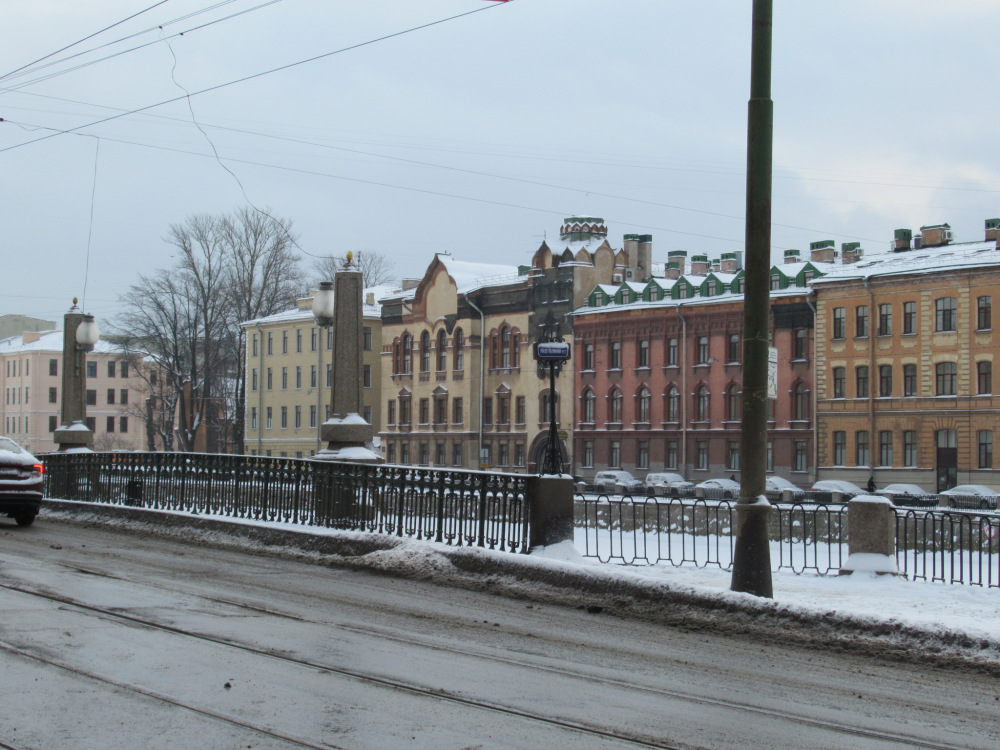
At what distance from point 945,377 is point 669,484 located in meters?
13.3

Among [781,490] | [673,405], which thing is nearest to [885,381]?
[781,490]

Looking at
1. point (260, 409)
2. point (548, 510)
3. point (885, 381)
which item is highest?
point (885, 381)

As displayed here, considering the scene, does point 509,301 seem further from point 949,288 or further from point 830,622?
point 830,622

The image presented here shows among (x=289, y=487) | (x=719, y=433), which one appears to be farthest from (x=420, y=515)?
(x=719, y=433)

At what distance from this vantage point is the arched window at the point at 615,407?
68869mm

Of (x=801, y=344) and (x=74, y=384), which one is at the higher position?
(x=801, y=344)

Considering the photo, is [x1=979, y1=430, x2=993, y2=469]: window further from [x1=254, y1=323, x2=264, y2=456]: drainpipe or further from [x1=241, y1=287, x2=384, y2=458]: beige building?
[x1=254, y1=323, x2=264, y2=456]: drainpipe

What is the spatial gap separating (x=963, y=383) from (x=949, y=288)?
4.22 meters

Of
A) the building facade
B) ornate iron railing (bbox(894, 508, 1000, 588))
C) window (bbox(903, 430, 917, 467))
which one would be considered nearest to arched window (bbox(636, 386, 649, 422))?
the building facade

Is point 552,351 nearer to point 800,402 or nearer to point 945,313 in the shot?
point 945,313

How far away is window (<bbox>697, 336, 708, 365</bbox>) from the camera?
64750 millimetres

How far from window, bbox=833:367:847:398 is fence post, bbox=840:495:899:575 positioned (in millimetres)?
44813

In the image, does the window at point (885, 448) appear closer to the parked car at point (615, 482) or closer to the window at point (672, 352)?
the parked car at point (615, 482)

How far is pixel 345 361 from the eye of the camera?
1989cm
